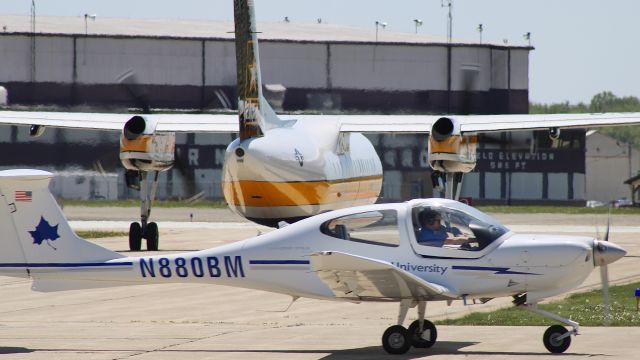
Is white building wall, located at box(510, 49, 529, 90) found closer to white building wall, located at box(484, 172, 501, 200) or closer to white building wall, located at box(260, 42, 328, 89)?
white building wall, located at box(484, 172, 501, 200)

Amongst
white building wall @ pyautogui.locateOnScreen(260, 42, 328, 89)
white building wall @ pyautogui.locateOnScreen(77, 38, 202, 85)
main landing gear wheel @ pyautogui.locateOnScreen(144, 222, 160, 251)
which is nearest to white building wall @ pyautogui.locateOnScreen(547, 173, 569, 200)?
white building wall @ pyautogui.locateOnScreen(260, 42, 328, 89)

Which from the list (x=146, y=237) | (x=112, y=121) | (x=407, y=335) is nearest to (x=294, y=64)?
(x=112, y=121)

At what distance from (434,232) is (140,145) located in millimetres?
18562

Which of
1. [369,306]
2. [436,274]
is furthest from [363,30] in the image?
[436,274]

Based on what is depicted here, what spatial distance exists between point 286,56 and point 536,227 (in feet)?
108

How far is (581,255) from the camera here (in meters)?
15.0

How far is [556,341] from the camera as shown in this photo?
15.1m

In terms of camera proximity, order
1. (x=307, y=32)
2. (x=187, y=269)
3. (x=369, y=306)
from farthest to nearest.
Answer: (x=307, y=32) → (x=369, y=306) → (x=187, y=269)

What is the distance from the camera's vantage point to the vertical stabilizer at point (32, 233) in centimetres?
1611

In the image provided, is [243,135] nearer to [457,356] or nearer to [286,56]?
[457,356]

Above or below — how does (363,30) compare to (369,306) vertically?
above

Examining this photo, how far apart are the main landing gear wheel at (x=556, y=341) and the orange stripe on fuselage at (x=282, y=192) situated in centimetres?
1457

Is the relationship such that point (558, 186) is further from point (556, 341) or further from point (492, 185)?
point (556, 341)

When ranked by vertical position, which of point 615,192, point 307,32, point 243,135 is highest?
point 307,32
